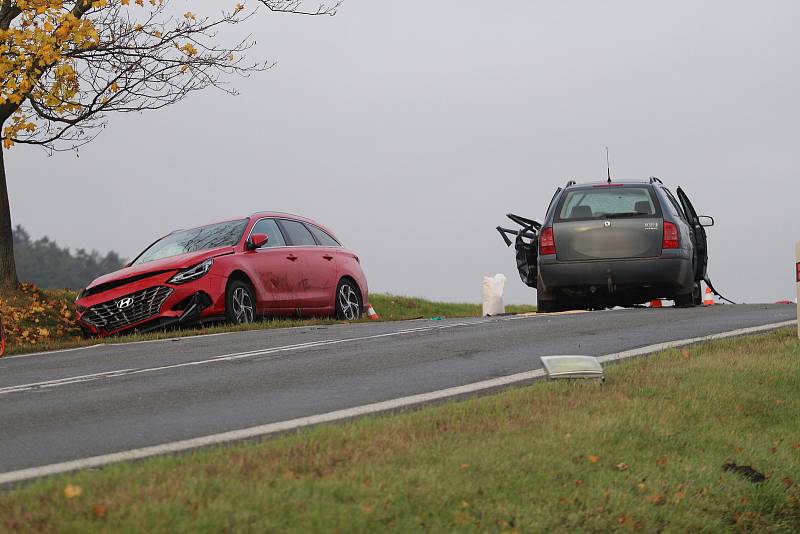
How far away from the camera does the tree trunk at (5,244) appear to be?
22.4 metres

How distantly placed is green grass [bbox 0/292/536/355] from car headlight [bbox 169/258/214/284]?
25.8 inches

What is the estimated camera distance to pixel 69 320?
2108 centimetres

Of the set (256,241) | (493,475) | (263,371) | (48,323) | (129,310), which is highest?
(256,241)

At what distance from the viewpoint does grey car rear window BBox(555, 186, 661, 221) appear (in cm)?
1650

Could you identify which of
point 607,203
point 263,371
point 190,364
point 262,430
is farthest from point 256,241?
point 262,430

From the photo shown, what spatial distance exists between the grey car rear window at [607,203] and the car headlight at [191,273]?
15.6 feet

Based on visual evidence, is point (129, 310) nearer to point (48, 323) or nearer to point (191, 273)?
point (191, 273)

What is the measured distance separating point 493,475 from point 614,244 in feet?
35.6

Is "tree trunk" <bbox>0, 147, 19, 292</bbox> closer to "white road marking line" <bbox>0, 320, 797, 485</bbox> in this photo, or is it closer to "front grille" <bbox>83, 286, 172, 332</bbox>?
"front grille" <bbox>83, 286, 172, 332</bbox>

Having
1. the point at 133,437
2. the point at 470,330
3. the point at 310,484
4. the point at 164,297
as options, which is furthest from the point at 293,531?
the point at 164,297

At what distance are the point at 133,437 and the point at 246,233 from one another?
989 cm

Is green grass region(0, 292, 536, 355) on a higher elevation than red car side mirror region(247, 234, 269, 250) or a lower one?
lower

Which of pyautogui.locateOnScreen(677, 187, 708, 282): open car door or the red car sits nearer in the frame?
the red car

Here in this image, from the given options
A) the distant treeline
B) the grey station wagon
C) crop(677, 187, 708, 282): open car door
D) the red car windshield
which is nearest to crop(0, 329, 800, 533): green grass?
the grey station wagon
